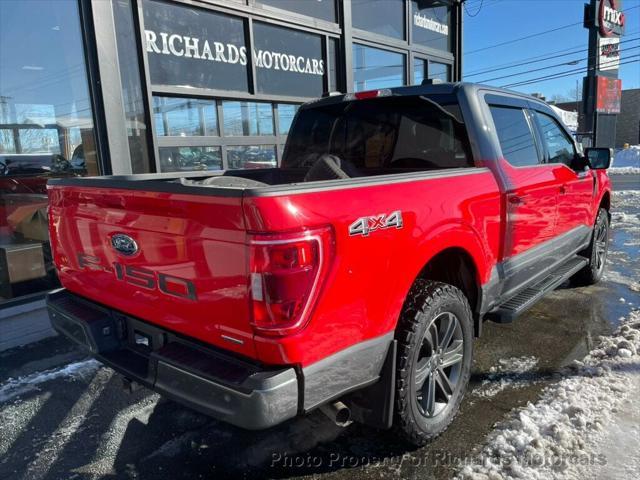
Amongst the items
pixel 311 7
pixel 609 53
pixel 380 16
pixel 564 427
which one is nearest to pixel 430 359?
pixel 564 427

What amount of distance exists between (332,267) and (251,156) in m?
5.43

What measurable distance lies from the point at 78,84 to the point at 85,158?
794 millimetres

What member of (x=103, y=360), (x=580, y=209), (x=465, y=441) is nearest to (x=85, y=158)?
(x=103, y=360)

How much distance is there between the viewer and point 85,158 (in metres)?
5.34

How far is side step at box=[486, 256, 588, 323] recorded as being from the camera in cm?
329

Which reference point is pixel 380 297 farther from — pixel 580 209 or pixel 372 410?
pixel 580 209

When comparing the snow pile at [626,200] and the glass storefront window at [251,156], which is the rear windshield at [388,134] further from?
A: the snow pile at [626,200]

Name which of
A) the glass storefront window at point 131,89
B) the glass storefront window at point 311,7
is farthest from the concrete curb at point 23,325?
the glass storefront window at point 311,7

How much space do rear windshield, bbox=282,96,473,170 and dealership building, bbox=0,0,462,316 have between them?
2.41 meters

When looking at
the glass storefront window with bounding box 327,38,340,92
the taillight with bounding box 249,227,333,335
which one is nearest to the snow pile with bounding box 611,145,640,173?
the glass storefront window with bounding box 327,38,340,92

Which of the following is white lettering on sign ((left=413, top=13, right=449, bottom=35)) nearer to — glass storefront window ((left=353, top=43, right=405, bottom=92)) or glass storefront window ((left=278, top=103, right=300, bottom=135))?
glass storefront window ((left=353, top=43, right=405, bottom=92))

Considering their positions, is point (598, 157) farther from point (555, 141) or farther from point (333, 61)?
point (333, 61)

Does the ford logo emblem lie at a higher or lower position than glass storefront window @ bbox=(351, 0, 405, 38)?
lower

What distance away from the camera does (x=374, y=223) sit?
2.10m
